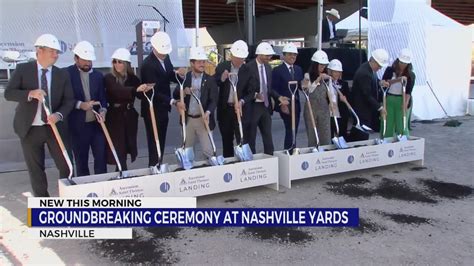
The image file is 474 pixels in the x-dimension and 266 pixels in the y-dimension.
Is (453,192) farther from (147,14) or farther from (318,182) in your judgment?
(147,14)

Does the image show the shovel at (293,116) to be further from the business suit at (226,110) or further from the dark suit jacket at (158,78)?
the dark suit jacket at (158,78)

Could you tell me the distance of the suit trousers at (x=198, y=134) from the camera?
4.89 meters

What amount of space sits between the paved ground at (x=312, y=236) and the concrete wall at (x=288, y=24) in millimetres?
9649

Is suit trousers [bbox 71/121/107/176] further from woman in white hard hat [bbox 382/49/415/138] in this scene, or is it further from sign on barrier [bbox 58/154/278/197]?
woman in white hard hat [bbox 382/49/415/138]

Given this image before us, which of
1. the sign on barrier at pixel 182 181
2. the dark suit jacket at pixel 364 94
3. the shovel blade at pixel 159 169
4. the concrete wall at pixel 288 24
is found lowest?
the sign on barrier at pixel 182 181

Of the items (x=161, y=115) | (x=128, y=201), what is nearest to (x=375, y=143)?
(x=161, y=115)

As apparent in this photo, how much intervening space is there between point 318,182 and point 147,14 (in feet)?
14.8

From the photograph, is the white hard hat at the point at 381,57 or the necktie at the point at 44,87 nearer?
the necktie at the point at 44,87

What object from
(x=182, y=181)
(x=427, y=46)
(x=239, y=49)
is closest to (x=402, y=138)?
(x=239, y=49)

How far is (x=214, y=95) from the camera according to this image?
4.83m

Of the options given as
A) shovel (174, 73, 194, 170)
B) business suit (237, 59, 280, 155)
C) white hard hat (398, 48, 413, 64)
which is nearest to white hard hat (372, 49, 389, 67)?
white hard hat (398, 48, 413, 64)

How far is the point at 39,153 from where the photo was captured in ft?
13.1

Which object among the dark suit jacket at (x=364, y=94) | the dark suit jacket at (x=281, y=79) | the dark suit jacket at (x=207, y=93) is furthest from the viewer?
the dark suit jacket at (x=364, y=94)

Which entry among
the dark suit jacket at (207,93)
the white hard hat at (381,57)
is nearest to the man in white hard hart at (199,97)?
the dark suit jacket at (207,93)
